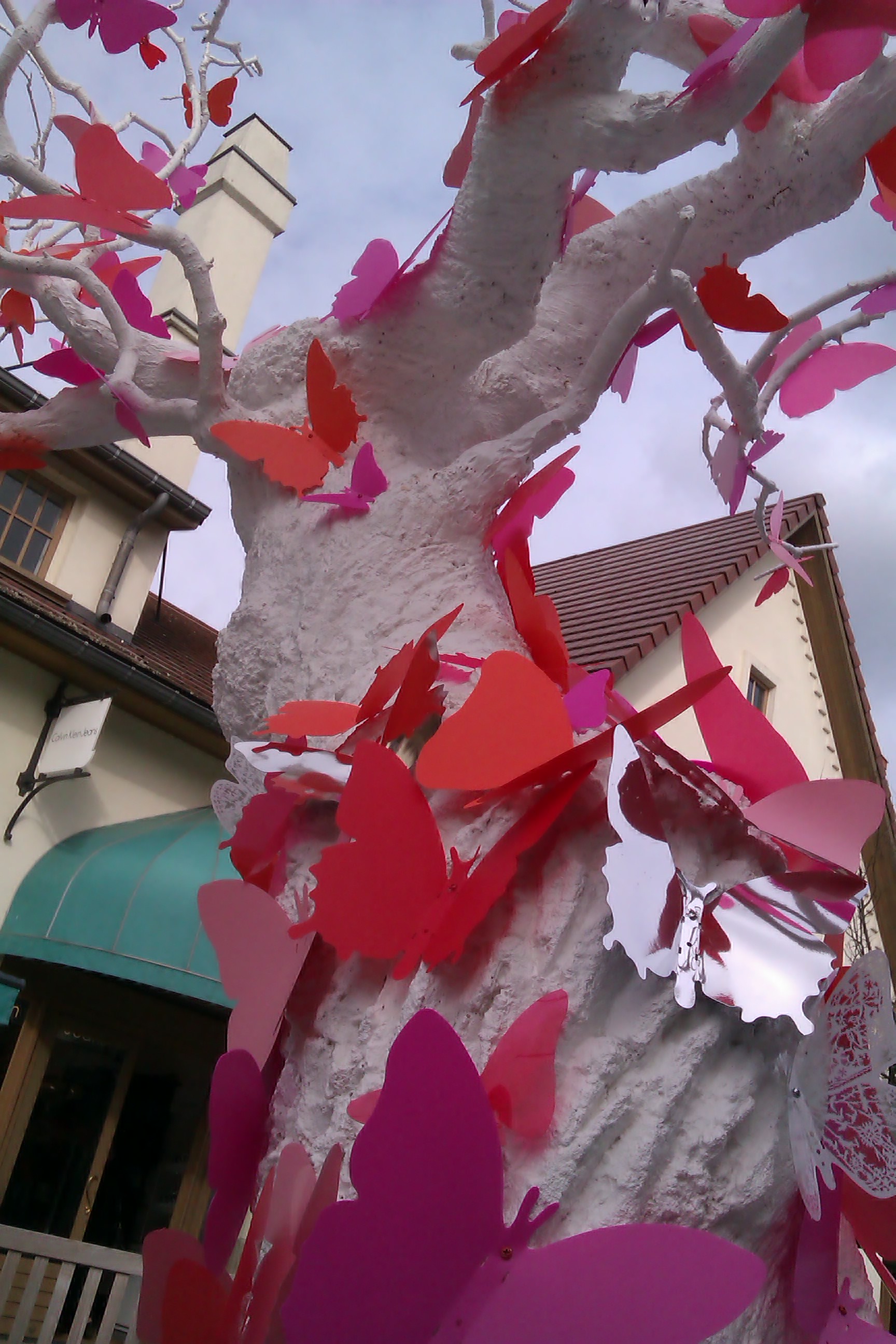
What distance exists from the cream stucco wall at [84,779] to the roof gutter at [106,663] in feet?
0.92

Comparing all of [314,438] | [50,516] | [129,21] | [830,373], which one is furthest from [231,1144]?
[50,516]

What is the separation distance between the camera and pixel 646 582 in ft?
27.9

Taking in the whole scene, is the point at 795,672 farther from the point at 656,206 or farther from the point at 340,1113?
the point at 340,1113

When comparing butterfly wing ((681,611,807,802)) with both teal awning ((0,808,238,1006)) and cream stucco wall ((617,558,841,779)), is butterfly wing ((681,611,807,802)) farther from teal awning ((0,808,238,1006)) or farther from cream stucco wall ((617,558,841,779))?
cream stucco wall ((617,558,841,779))

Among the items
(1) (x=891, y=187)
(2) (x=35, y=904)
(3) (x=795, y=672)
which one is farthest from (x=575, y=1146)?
(3) (x=795, y=672)

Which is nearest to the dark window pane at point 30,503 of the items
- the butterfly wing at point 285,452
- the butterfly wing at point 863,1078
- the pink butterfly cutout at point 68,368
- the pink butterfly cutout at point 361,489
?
the pink butterfly cutout at point 68,368

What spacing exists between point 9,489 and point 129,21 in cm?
525

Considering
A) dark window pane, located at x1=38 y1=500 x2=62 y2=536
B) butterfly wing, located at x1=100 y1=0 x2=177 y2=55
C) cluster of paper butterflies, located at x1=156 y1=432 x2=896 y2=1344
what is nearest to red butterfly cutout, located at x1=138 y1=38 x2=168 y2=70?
butterfly wing, located at x1=100 y1=0 x2=177 y2=55

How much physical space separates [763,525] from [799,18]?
1.00 meters

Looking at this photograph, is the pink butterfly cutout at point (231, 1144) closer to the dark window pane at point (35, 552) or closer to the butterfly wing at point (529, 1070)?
the butterfly wing at point (529, 1070)

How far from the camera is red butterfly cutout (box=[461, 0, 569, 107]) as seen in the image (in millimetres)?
1426

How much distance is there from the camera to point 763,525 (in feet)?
7.04

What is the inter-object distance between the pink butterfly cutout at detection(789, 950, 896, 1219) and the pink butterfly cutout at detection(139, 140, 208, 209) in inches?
106

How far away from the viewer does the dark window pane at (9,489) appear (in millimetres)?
6637
